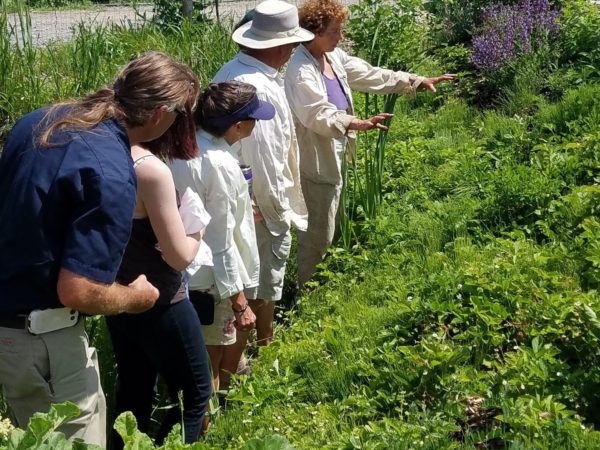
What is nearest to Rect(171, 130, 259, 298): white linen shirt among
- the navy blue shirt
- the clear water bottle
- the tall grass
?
the clear water bottle

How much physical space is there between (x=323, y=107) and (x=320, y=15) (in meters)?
0.50

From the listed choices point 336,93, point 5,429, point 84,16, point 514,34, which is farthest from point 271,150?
point 84,16

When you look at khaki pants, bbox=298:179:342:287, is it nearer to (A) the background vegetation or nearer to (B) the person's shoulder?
(A) the background vegetation

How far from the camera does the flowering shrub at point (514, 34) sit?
7246 mm

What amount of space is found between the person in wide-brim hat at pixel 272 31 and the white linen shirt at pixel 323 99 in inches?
13.6

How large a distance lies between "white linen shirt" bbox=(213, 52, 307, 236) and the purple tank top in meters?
0.56

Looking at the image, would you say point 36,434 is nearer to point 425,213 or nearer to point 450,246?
point 450,246

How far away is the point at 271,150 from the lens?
4.05m

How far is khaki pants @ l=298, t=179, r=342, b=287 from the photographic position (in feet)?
16.3

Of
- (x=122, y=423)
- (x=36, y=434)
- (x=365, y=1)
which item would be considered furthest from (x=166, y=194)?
(x=365, y=1)

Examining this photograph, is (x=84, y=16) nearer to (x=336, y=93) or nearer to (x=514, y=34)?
(x=514, y=34)

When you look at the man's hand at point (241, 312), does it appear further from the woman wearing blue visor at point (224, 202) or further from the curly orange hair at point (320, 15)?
the curly orange hair at point (320, 15)

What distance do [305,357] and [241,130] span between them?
3.63ft

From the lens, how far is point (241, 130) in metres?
3.71
